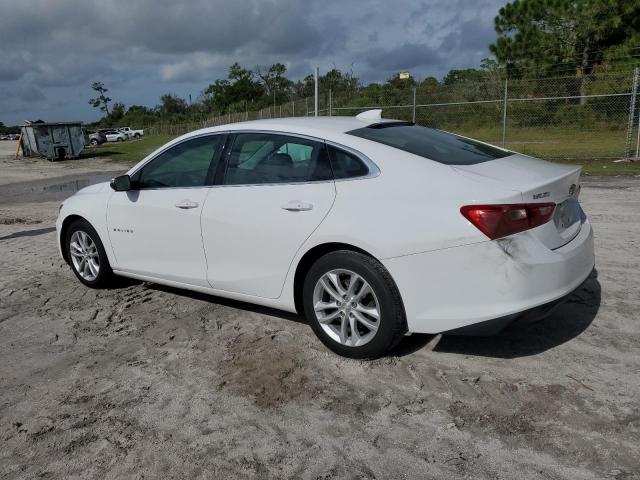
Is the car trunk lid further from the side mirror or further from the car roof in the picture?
the side mirror

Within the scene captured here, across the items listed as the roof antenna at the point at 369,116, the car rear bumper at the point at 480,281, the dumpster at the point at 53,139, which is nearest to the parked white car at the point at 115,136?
the dumpster at the point at 53,139

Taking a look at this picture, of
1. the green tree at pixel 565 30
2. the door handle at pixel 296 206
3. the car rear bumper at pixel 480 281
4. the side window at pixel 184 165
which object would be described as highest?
the green tree at pixel 565 30

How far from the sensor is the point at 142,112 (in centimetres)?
9731

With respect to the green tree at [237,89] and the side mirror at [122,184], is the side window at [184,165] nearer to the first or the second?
the side mirror at [122,184]

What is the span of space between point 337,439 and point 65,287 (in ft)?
12.8

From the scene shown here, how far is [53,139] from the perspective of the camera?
91.9 ft

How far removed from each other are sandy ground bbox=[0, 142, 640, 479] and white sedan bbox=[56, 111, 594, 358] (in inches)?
14.2

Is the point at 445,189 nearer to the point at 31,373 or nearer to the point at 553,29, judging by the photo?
the point at 31,373

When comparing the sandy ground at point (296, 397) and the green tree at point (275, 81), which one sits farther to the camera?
the green tree at point (275, 81)

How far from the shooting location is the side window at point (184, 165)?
4559mm

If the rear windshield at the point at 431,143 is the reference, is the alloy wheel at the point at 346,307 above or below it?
below

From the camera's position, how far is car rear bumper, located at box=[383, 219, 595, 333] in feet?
10.7

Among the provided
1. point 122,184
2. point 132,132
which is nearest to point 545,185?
point 122,184

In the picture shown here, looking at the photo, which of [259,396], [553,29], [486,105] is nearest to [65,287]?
[259,396]
